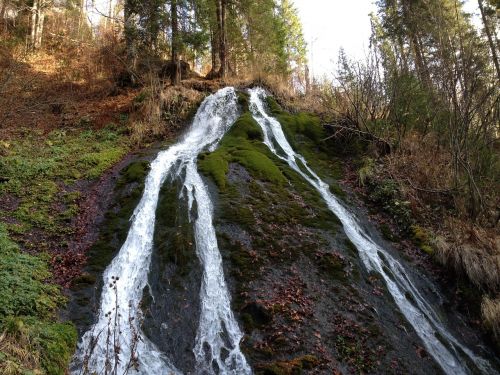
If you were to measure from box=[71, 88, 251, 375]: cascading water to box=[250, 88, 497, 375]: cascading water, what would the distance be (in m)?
2.82

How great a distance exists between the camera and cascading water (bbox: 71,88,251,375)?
5109 millimetres

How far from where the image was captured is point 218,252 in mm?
7043

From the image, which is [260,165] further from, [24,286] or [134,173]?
[24,286]

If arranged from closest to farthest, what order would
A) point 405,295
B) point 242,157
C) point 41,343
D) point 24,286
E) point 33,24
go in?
point 41,343 < point 24,286 < point 405,295 < point 242,157 < point 33,24

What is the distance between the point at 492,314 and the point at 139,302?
5545mm

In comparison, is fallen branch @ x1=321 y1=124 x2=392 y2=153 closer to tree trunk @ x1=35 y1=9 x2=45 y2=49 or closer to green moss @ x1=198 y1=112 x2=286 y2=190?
green moss @ x1=198 y1=112 x2=286 y2=190

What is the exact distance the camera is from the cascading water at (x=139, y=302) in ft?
16.8

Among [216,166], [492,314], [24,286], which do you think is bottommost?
[492,314]

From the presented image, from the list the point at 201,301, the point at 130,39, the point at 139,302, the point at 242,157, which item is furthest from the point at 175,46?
the point at 201,301

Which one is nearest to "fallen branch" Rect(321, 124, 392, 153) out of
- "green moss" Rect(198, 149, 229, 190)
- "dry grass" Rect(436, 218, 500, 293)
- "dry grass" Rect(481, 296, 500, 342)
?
"green moss" Rect(198, 149, 229, 190)

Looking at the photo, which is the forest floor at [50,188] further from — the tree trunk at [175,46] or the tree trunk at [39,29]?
the tree trunk at [39,29]

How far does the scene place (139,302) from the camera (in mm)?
6125

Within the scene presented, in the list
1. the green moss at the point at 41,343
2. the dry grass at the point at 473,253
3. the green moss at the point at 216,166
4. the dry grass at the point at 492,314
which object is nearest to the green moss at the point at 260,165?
the green moss at the point at 216,166

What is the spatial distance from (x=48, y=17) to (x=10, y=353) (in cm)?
2440
